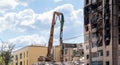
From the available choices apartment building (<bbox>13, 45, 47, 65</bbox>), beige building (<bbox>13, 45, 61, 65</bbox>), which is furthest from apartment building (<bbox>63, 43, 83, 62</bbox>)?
apartment building (<bbox>13, 45, 47, 65</bbox>)

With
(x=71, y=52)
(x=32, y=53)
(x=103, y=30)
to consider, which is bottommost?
(x=32, y=53)

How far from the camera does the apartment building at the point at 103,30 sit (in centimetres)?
10425

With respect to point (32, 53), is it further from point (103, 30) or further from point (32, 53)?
point (103, 30)

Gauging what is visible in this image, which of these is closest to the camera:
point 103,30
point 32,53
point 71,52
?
point 103,30

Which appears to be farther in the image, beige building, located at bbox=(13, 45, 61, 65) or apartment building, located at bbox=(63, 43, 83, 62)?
beige building, located at bbox=(13, 45, 61, 65)

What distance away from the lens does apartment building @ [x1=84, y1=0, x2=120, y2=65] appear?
10425cm

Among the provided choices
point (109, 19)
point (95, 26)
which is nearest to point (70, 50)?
point (95, 26)

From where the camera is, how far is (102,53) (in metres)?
109

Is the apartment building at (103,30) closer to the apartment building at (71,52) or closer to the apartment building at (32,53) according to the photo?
the apartment building at (71,52)

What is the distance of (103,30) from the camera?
4355 inches

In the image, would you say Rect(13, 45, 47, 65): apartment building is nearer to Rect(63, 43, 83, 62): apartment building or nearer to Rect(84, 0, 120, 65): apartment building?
Rect(63, 43, 83, 62): apartment building

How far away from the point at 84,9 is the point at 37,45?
3055 cm

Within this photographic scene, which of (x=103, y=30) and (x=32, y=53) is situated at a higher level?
(x=103, y=30)

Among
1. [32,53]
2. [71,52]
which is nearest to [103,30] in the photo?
[71,52]
